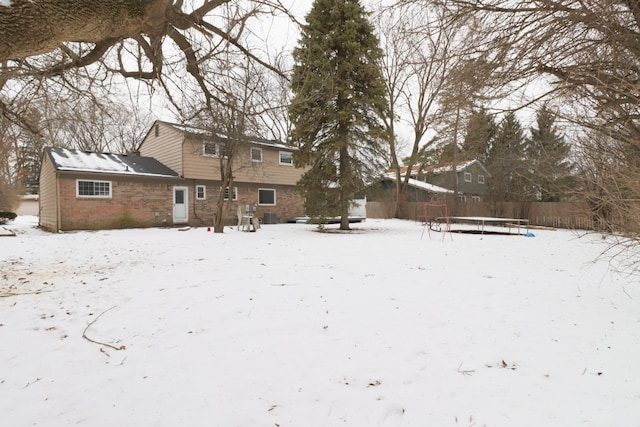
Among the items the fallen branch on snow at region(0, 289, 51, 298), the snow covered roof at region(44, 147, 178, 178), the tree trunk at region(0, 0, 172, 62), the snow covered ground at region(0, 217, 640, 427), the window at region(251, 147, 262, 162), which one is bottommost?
the snow covered ground at region(0, 217, 640, 427)

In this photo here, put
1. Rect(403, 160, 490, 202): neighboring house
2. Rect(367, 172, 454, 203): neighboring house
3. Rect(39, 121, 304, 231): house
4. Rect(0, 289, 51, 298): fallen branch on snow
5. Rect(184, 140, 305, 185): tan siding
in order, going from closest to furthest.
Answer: Rect(0, 289, 51, 298): fallen branch on snow
Rect(39, 121, 304, 231): house
Rect(184, 140, 305, 185): tan siding
Rect(367, 172, 454, 203): neighboring house
Rect(403, 160, 490, 202): neighboring house

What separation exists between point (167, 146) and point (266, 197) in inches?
276

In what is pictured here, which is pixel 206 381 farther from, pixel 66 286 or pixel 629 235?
pixel 629 235

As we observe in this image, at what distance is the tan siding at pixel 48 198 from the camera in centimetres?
1657

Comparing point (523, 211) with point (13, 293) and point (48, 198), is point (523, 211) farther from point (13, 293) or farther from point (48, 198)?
→ point (48, 198)

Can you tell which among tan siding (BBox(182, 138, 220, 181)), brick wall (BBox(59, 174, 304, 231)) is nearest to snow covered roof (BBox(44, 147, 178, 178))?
brick wall (BBox(59, 174, 304, 231))

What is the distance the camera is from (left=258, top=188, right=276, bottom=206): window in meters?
23.3

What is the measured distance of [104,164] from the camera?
18.0m

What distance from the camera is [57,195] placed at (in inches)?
619

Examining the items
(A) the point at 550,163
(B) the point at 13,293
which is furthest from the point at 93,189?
(A) the point at 550,163

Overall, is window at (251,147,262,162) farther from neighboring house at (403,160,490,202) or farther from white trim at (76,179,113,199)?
neighboring house at (403,160,490,202)

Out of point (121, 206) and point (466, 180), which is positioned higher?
point (466, 180)

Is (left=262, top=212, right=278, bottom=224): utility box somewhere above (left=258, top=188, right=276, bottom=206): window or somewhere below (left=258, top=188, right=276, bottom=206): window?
below

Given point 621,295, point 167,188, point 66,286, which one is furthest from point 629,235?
point 167,188
